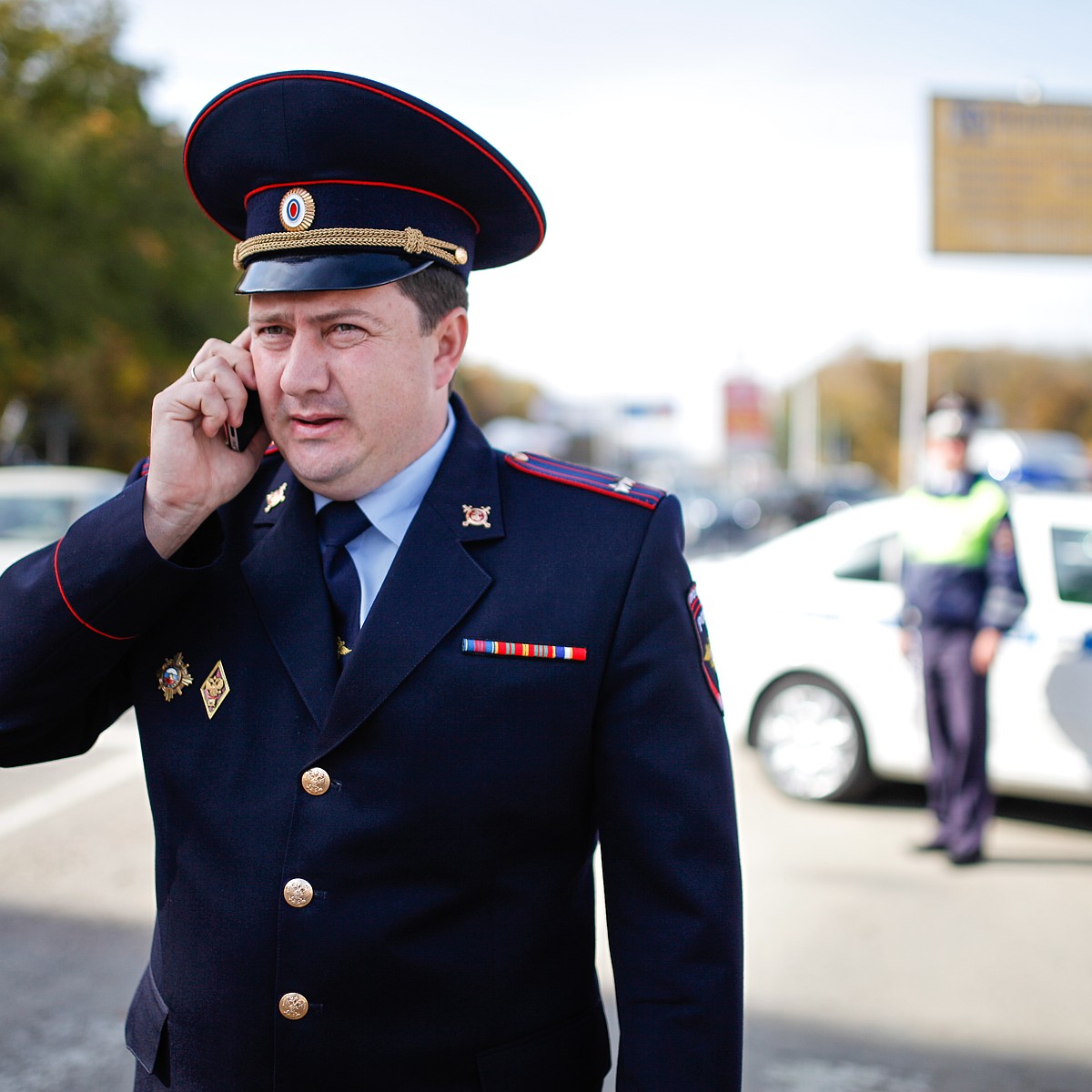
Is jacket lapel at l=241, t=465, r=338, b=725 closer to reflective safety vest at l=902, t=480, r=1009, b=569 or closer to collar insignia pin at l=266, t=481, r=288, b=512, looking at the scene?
collar insignia pin at l=266, t=481, r=288, b=512

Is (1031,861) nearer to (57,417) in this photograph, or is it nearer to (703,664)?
(703,664)

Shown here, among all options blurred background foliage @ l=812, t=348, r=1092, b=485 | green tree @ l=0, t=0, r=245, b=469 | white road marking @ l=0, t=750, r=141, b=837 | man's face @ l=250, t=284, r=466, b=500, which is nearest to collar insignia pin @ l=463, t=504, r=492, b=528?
man's face @ l=250, t=284, r=466, b=500

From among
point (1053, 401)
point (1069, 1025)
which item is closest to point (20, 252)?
point (1069, 1025)

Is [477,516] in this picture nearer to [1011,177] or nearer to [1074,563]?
[1074,563]

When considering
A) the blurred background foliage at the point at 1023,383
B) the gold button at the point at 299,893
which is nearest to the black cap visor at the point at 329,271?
the gold button at the point at 299,893

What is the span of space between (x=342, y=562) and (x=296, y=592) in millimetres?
92

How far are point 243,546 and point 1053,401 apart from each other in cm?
8374

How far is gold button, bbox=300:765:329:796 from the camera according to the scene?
Answer: 1.58 m

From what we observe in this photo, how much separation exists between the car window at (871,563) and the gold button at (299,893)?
539 cm

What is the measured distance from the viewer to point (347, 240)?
169cm

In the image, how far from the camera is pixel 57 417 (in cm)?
3338

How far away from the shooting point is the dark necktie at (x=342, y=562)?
67.1 inches

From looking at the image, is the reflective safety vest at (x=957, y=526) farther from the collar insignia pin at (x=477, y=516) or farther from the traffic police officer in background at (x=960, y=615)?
the collar insignia pin at (x=477, y=516)

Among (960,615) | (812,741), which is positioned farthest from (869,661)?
(960,615)
